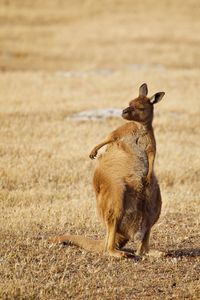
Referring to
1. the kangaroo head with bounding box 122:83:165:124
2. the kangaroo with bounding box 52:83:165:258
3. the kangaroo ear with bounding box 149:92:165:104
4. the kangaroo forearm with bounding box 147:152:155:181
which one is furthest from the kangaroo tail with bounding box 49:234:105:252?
the kangaroo ear with bounding box 149:92:165:104

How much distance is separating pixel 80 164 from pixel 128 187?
222 inches

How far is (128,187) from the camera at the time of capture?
6.83 metres

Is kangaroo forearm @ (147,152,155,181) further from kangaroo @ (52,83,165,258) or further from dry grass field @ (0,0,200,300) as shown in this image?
dry grass field @ (0,0,200,300)

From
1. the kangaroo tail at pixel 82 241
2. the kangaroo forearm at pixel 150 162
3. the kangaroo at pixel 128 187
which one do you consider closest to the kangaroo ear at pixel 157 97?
the kangaroo at pixel 128 187

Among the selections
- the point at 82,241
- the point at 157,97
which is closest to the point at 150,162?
the point at 157,97

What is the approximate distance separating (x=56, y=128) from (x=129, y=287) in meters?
9.91

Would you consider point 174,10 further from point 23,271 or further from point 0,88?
point 23,271

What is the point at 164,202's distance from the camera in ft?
32.6

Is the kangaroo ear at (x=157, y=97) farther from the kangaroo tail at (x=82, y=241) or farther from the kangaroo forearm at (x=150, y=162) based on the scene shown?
the kangaroo tail at (x=82, y=241)

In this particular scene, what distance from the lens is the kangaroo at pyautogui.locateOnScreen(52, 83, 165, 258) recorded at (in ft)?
22.1

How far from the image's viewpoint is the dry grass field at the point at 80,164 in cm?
629

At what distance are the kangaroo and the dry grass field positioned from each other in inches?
8.8

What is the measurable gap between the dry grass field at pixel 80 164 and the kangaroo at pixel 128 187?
0.73ft

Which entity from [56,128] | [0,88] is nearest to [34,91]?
[0,88]
